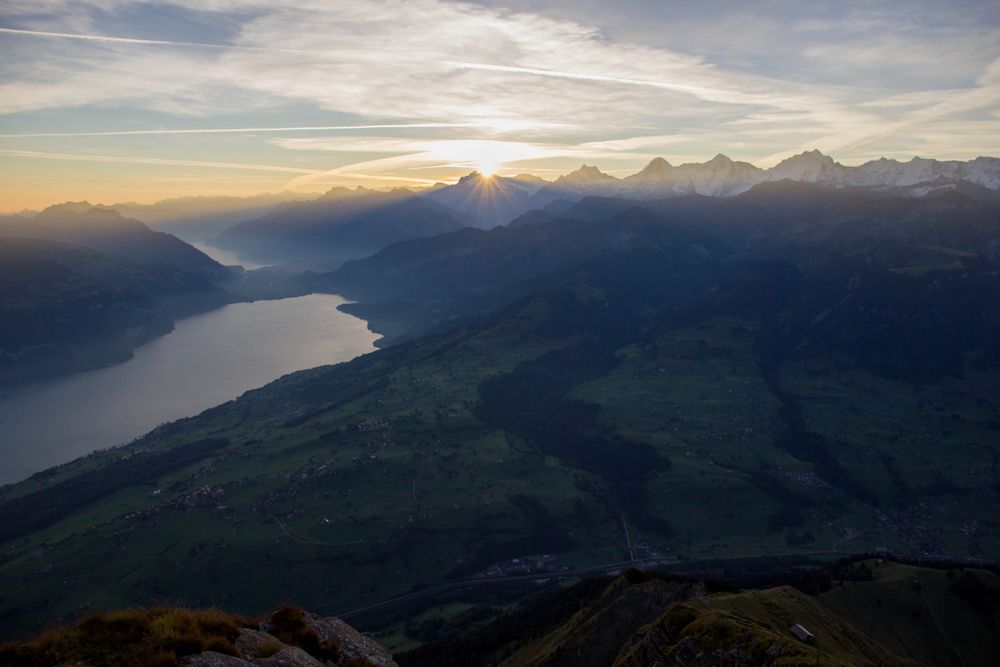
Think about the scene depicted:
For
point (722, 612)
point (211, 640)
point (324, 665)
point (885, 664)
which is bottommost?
point (885, 664)

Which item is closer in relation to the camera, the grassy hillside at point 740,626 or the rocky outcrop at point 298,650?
the rocky outcrop at point 298,650

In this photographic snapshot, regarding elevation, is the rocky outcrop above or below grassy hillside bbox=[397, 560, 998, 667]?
above

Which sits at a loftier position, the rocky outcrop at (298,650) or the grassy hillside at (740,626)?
the rocky outcrop at (298,650)

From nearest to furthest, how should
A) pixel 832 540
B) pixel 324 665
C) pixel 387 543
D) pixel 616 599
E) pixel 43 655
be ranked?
1. pixel 43 655
2. pixel 324 665
3. pixel 616 599
4. pixel 387 543
5. pixel 832 540

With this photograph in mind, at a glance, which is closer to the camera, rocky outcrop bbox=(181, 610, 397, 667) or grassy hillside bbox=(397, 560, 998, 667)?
rocky outcrop bbox=(181, 610, 397, 667)

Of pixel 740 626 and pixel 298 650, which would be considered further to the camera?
pixel 740 626

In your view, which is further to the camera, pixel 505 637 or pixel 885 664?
pixel 505 637

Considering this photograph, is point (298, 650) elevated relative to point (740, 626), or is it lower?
elevated

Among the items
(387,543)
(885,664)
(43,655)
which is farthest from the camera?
(387,543)

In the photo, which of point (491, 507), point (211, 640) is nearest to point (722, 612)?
point (211, 640)

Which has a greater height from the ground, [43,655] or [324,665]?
[43,655]

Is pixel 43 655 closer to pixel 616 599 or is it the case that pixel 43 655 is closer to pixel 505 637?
pixel 616 599
